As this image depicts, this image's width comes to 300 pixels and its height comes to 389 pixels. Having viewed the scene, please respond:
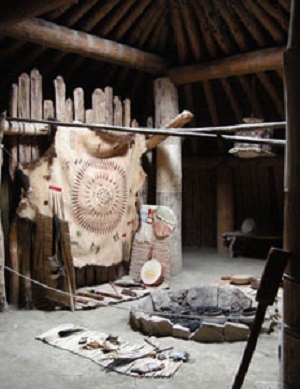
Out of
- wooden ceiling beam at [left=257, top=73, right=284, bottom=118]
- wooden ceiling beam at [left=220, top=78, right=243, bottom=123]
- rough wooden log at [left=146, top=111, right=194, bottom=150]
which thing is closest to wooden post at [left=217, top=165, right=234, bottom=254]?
wooden ceiling beam at [left=220, top=78, right=243, bottom=123]

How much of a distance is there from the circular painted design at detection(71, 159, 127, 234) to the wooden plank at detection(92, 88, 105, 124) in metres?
0.57

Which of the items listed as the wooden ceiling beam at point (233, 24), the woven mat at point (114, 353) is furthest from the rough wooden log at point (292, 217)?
the wooden ceiling beam at point (233, 24)

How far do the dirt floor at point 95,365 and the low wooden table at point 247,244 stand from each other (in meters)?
3.48

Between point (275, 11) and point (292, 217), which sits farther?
point (275, 11)

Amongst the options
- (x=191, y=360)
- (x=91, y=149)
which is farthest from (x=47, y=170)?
(x=191, y=360)

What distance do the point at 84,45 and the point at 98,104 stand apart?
80 centimetres

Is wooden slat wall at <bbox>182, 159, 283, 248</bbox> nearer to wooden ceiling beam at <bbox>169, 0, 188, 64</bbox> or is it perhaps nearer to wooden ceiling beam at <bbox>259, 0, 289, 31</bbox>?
wooden ceiling beam at <bbox>169, 0, 188, 64</bbox>

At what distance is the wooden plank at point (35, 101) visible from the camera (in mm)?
5245

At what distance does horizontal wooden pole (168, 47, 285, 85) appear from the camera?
18.0ft

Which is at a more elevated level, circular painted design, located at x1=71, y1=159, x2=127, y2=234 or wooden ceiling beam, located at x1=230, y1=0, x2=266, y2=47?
wooden ceiling beam, located at x1=230, y1=0, x2=266, y2=47

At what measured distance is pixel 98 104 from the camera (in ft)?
19.2

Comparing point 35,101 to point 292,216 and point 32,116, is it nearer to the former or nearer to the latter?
point 32,116

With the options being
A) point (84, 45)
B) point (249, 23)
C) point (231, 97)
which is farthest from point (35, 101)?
point (231, 97)

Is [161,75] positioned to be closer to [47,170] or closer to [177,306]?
[47,170]
